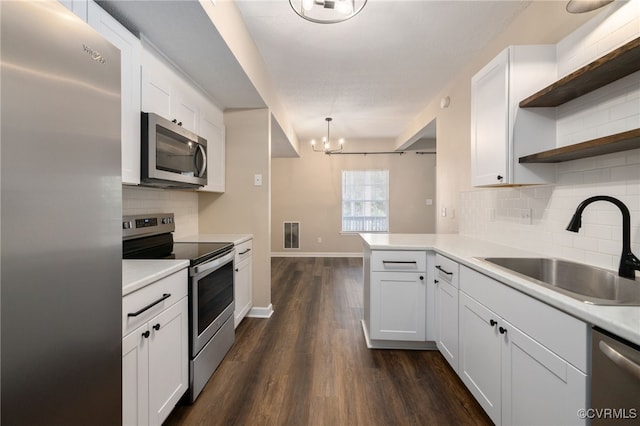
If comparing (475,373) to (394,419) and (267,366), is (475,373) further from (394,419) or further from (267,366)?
(267,366)

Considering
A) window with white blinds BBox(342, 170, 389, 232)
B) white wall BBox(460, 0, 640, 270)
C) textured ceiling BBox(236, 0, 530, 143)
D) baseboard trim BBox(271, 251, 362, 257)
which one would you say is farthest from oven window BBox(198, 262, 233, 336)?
window with white blinds BBox(342, 170, 389, 232)

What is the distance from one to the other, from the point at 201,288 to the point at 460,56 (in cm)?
303

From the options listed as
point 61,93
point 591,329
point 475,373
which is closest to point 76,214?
point 61,93

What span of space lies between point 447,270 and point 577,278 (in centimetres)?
65

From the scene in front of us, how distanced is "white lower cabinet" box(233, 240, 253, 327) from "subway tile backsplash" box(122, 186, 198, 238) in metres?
0.63

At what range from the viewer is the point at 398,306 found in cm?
213

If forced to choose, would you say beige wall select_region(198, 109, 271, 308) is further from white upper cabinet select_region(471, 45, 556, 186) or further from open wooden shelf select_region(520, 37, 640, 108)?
open wooden shelf select_region(520, 37, 640, 108)

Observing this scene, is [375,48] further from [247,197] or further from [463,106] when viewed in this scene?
[247,197]

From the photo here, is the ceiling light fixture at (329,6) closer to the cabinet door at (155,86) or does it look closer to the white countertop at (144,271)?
the cabinet door at (155,86)

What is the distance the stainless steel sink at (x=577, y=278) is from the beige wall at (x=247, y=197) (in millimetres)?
2088

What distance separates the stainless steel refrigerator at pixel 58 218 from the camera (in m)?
0.61

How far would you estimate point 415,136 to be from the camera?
470 centimetres

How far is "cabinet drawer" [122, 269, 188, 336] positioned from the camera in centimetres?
→ 107

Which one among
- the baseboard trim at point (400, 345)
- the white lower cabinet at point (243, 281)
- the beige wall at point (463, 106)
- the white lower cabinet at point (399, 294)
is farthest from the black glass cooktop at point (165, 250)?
the beige wall at point (463, 106)
